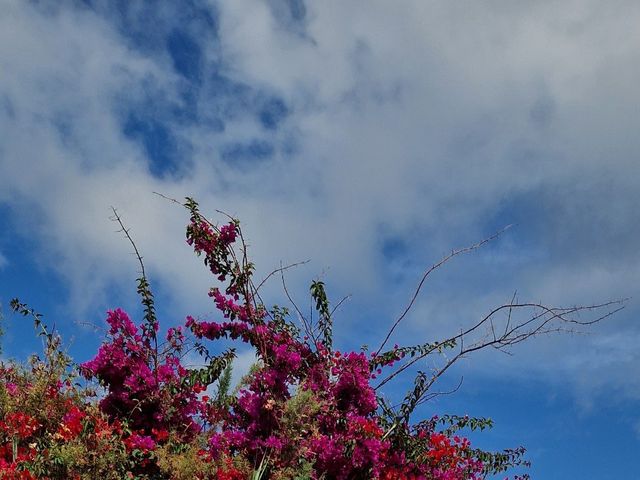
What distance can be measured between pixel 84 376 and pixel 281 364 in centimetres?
225

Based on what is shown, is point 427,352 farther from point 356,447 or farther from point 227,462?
point 227,462

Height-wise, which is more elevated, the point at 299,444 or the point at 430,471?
the point at 430,471

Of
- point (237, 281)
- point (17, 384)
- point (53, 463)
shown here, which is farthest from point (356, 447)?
point (17, 384)

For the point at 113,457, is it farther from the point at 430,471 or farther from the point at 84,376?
the point at 430,471

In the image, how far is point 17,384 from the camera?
876 cm

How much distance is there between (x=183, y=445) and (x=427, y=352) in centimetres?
344

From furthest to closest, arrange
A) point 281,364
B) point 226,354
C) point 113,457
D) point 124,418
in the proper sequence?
point 226,354 < point 281,364 < point 124,418 < point 113,457

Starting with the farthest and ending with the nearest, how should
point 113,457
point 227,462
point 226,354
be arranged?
point 226,354, point 227,462, point 113,457

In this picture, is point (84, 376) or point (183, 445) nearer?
point (183, 445)

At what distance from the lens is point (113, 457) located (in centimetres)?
641

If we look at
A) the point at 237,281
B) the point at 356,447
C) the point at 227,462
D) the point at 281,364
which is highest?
the point at 237,281

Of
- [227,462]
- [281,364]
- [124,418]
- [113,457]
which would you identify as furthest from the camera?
[281,364]

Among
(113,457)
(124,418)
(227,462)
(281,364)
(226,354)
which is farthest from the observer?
(226,354)

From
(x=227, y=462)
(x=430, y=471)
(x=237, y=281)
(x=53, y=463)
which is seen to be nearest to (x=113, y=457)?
(x=53, y=463)
